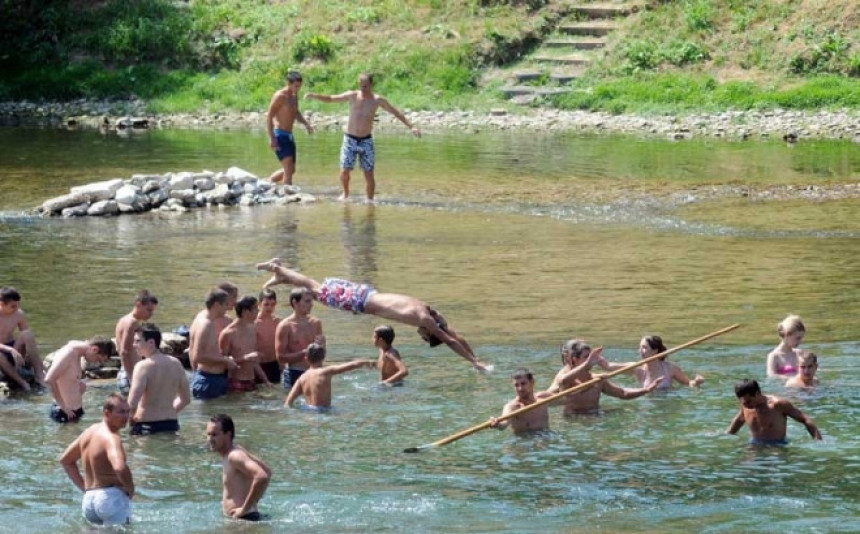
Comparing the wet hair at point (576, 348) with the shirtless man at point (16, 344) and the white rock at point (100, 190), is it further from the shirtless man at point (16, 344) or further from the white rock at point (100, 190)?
the white rock at point (100, 190)

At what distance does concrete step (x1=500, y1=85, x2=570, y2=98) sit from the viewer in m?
31.5

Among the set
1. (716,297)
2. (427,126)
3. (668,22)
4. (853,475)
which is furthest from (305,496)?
(668,22)

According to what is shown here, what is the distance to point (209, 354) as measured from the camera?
43.4 feet

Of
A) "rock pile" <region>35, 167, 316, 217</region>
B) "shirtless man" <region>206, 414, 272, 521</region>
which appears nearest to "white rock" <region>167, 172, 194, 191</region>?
"rock pile" <region>35, 167, 316, 217</region>

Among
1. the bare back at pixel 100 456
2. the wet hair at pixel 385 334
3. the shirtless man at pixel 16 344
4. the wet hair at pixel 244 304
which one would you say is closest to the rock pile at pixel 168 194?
the shirtless man at pixel 16 344

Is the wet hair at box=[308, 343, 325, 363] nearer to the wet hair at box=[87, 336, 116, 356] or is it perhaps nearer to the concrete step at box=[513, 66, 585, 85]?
the wet hair at box=[87, 336, 116, 356]

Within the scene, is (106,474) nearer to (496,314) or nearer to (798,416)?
(798,416)

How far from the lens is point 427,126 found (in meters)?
31.1

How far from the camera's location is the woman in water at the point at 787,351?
13.6 meters

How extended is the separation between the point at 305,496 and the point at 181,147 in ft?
59.9

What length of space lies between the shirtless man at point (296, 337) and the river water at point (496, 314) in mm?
418

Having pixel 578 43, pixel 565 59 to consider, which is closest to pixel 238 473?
pixel 565 59

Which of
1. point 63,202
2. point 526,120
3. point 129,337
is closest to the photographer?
point 129,337

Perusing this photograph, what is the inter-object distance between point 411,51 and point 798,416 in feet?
74.3
